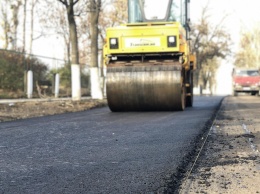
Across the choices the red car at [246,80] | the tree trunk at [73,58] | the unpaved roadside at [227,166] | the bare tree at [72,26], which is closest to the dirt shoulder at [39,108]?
the tree trunk at [73,58]

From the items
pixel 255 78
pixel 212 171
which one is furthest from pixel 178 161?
pixel 255 78

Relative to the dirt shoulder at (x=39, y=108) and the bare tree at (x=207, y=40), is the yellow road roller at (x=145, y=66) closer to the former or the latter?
the dirt shoulder at (x=39, y=108)

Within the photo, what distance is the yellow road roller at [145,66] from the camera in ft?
32.9

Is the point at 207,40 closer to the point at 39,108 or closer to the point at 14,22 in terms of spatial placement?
the point at 14,22

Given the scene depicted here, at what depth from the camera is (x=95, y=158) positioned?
4156mm

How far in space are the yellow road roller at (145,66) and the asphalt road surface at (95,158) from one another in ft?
11.1

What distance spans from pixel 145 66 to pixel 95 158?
6.25 m

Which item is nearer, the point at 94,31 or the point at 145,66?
the point at 145,66

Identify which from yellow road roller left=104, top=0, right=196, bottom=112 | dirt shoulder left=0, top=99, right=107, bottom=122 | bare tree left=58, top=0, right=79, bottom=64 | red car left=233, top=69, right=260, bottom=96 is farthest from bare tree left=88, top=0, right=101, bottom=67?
red car left=233, top=69, right=260, bottom=96

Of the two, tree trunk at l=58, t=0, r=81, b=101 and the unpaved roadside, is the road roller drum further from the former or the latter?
tree trunk at l=58, t=0, r=81, b=101

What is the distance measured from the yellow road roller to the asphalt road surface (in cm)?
337

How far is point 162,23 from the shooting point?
418 inches

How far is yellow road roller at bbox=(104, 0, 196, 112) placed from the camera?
32.9ft

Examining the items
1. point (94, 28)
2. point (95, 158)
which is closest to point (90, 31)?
point (94, 28)
